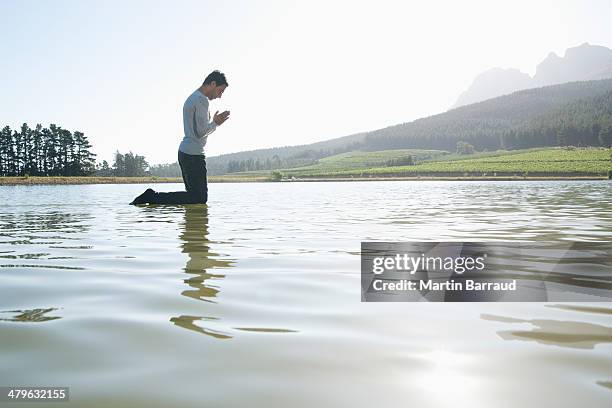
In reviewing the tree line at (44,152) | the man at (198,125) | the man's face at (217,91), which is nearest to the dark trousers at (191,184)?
the man at (198,125)

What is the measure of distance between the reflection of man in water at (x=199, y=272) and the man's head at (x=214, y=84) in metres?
5.67

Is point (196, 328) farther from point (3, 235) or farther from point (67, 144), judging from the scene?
point (67, 144)

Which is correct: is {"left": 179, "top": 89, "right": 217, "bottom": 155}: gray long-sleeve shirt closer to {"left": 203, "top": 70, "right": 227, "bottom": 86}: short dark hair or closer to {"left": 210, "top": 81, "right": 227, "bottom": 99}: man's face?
{"left": 210, "top": 81, "right": 227, "bottom": 99}: man's face

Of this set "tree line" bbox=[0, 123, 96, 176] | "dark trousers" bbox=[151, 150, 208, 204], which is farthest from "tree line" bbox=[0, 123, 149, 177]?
"dark trousers" bbox=[151, 150, 208, 204]

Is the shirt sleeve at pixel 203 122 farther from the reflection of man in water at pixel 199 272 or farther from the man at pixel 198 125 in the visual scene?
the reflection of man in water at pixel 199 272

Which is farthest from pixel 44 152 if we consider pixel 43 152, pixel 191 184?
pixel 191 184

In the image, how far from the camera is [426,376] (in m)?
1.91

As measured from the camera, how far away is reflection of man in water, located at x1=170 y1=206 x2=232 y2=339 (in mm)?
2656

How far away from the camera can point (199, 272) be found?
422 centimetres

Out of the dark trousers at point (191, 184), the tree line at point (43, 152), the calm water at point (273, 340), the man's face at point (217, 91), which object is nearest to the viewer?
the calm water at point (273, 340)

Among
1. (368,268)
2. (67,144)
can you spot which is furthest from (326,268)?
(67,144)

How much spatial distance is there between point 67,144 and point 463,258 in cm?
11743

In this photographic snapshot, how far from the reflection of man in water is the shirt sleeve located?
4.98m

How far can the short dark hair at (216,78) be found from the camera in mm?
12266
